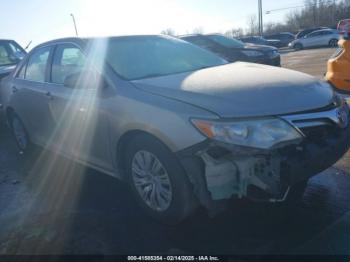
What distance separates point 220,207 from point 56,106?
2.37 meters

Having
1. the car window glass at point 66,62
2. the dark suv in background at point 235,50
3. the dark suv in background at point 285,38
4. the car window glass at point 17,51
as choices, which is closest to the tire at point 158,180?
the car window glass at point 66,62

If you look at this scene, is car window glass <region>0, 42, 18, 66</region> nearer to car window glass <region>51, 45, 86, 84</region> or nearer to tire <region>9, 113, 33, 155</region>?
tire <region>9, 113, 33, 155</region>

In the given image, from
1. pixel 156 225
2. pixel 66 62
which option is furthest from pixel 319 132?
pixel 66 62

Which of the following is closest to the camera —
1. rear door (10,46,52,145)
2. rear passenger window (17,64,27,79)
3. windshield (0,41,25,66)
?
rear door (10,46,52,145)

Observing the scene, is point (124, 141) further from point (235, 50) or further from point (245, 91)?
point (235, 50)

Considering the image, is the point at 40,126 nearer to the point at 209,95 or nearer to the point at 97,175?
the point at 97,175

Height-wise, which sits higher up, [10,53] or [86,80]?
[86,80]

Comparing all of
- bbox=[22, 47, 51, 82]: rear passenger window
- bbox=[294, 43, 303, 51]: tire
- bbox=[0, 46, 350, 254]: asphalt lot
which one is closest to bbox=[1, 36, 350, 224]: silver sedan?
bbox=[0, 46, 350, 254]: asphalt lot

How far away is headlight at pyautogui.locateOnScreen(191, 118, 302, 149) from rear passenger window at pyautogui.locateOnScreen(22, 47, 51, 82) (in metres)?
2.85

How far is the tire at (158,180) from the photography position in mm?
3008

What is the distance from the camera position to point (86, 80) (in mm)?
3768

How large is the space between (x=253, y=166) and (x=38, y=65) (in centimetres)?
352

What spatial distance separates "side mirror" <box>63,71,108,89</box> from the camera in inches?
144

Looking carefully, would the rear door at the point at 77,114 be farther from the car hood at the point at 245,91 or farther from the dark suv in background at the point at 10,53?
the dark suv in background at the point at 10,53
